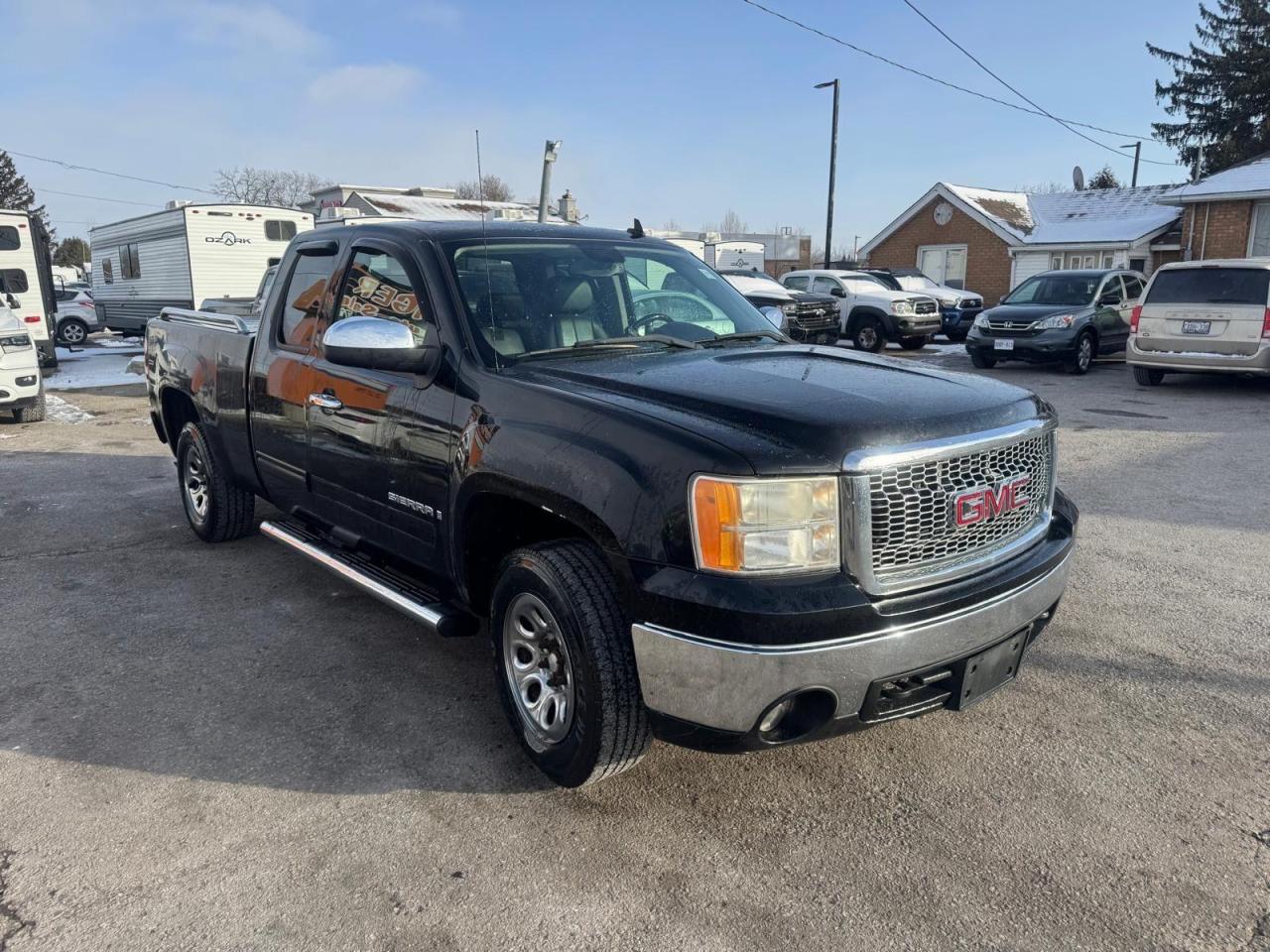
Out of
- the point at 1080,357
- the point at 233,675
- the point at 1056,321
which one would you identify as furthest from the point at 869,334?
the point at 233,675

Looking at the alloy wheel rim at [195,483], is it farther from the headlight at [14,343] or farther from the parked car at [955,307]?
the parked car at [955,307]

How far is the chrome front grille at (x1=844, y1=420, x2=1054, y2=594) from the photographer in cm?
261

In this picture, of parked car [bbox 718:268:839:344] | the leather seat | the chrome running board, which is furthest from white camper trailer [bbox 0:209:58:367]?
the leather seat

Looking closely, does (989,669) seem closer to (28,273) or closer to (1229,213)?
(28,273)

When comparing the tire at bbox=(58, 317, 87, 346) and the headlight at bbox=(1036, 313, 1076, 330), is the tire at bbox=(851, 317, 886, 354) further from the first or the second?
the tire at bbox=(58, 317, 87, 346)

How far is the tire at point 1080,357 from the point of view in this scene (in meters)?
15.5

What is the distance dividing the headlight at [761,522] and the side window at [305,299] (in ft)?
8.71

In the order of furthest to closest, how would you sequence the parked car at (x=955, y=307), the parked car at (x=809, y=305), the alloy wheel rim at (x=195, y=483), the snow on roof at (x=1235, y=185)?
the snow on roof at (x=1235, y=185) → the parked car at (x=955, y=307) → the parked car at (x=809, y=305) → the alloy wheel rim at (x=195, y=483)

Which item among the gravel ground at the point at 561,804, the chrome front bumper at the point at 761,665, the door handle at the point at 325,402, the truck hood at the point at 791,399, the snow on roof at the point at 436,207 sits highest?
the snow on roof at the point at 436,207

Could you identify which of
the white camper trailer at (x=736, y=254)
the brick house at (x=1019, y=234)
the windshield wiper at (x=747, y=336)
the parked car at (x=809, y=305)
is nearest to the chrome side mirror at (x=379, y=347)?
the windshield wiper at (x=747, y=336)

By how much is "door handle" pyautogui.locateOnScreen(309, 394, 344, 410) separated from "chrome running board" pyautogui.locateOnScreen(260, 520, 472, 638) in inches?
27.3

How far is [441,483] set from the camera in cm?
347

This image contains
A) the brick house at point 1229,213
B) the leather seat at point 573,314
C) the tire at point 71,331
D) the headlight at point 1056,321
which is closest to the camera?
the leather seat at point 573,314

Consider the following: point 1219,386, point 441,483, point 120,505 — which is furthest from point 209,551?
point 1219,386
